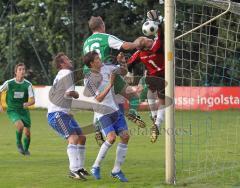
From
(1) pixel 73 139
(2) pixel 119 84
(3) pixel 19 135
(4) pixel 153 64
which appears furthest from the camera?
(3) pixel 19 135

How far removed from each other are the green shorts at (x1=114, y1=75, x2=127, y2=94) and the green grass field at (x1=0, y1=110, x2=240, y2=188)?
56.0 inches

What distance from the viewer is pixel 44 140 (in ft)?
56.8

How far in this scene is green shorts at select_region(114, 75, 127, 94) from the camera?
37.4ft

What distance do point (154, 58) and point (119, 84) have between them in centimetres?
85

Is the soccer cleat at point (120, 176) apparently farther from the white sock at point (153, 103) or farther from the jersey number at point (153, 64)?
the jersey number at point (153, 64)

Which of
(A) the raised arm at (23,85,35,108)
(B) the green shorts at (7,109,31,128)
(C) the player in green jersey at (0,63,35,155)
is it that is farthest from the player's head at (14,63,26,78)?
(B) the green shorts at (7,109,31,128)

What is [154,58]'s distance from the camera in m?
11.8

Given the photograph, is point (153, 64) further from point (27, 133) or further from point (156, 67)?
point (27, 133)

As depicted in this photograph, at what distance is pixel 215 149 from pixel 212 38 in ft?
10.1

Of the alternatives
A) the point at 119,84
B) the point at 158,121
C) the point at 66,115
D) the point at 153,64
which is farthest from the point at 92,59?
the point at 158,121

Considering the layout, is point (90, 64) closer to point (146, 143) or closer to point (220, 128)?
point (146, 143)

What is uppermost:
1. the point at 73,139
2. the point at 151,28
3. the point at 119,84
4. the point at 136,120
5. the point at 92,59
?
the point at 151,28

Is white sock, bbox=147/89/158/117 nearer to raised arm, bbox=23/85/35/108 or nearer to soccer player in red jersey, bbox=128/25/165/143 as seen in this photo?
soccer player in red jersey, bbox=128/25/165/143

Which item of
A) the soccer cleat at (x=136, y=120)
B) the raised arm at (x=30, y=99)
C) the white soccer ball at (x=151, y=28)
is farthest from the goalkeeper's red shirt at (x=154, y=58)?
the raised arm at (x=30, y=99)
